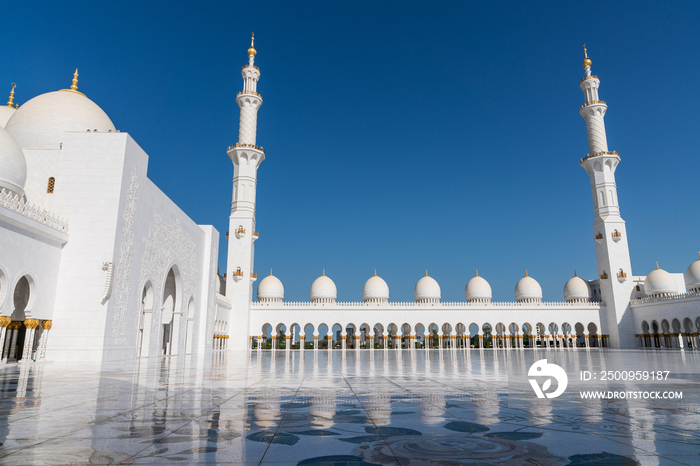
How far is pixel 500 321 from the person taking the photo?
3059 cm

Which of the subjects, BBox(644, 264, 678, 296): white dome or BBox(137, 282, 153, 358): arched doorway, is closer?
BBox(137, 282, 153, 358): arched doorway

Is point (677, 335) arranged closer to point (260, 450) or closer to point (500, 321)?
point (500, 321)

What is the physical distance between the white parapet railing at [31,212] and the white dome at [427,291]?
23841 mm

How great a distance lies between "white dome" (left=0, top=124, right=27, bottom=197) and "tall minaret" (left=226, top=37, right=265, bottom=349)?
14.5 metres

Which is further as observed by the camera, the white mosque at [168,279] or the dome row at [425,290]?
the dome row at [425,290]

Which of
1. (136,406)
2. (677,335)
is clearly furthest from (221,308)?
(677,335)

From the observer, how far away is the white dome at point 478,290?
105 feet

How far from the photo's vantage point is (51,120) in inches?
646

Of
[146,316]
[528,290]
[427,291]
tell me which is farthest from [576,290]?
[146,316]

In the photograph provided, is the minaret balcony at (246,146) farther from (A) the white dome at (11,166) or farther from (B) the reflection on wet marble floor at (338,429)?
(B) the reflection on wet marble floor at (338,429)

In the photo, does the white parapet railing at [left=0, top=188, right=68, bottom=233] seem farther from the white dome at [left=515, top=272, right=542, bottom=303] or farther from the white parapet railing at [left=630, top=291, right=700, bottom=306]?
the white parapet railing at [left=630, top=291, right=700, bottom=306]

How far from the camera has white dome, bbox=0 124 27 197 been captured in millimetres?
12531

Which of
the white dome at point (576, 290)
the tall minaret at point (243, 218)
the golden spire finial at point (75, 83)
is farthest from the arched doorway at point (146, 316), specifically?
the white dome at point (576, 290)

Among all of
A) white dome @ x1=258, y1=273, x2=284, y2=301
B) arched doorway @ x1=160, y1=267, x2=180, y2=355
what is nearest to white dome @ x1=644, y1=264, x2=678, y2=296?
white dome @ x1=258, y1=273, x2=284, y2=301
